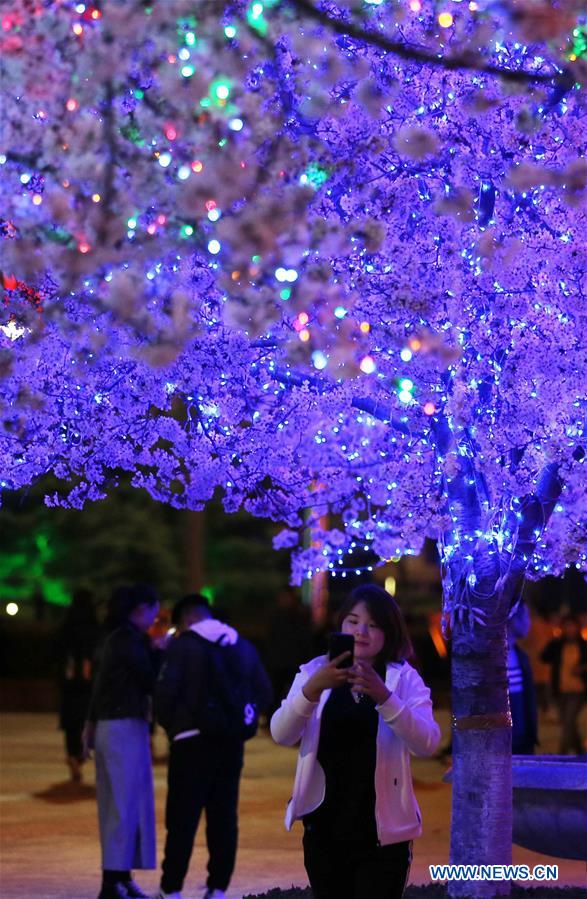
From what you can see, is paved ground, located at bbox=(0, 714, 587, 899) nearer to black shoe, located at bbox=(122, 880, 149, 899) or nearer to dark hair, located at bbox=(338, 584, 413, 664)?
black shoe, located at bbox=(122, 880, 149, 899)

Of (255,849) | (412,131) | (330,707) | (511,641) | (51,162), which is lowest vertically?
(255,849)

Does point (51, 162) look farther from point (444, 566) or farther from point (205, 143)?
point (444, 566)

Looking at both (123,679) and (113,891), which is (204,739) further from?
(113,891)

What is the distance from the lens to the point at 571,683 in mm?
17562

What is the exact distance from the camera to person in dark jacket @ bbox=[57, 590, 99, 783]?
660 inches

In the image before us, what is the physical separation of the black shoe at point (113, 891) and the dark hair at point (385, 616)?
448cm

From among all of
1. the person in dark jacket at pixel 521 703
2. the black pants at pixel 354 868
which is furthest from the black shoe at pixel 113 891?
the black pants at pixel 354 868

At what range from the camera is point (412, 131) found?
6355 mm

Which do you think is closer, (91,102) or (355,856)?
(91,102)

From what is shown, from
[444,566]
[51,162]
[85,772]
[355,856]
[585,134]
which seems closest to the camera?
[51,162]

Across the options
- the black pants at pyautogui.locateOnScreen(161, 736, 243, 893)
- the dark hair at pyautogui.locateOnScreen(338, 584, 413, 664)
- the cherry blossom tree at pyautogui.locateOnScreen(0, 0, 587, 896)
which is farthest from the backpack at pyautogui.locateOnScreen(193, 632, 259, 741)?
the dark hair at pyautogui.locateOnScreen(338, 584, 413, 664)

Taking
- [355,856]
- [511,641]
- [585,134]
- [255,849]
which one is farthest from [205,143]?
[255,849]

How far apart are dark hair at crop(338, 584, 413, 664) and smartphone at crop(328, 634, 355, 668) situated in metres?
0.31

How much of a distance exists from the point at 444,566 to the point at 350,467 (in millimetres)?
730
